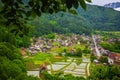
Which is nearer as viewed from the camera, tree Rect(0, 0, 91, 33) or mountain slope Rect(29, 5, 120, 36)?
tree Rect(0, 0, 91, 33)

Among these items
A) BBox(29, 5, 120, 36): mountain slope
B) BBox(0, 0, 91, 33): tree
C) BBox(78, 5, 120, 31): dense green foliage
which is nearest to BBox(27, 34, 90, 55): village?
BBox(29, 5, 120, 36): mountain slope

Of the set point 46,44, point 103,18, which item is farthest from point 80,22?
point 46,44

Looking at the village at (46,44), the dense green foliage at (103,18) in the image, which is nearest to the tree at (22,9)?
the village at (46,44)

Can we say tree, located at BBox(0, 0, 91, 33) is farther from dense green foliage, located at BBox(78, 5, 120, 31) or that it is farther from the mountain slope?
dense green foliage, located at BBox(78, 5, 120, 31)

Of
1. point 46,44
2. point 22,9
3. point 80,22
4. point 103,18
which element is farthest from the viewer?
point 103,18

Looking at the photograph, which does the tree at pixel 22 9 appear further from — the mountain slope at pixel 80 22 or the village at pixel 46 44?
the mountain slope at pixel 80 22

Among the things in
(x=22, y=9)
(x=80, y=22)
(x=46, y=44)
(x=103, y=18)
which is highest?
(x=22, y=9)

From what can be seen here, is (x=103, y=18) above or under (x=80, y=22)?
under

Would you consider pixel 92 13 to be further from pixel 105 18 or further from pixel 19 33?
pixel 19 33

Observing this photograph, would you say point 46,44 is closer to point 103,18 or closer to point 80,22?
point 80,22

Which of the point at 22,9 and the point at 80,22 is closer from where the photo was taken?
the point at 22,9

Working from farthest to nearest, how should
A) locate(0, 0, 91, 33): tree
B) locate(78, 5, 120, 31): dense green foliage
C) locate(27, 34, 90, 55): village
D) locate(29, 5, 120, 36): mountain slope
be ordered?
locate(78, 5, 120, 31): dense green foliage, locate(29, 5, 120, 36): mountain slope, locate(27, 34, 90, 55): village, locate(0, 0, 91, 33): tree

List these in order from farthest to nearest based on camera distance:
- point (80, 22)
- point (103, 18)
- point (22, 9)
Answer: point (103, 18)
point (80, 22)
point (22, 9)
